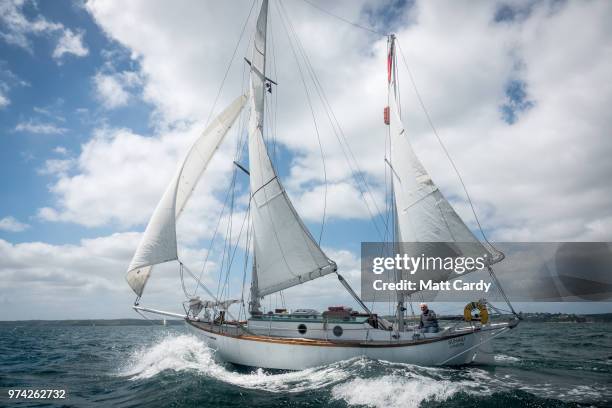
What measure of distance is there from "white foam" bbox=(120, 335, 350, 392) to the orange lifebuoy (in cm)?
707

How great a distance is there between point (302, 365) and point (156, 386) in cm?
645

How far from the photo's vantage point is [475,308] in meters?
18.6

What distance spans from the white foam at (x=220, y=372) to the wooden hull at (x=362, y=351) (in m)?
0.46

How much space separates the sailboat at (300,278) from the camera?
16531 millimetres

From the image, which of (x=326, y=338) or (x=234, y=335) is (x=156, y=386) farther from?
(x=326, y=338)

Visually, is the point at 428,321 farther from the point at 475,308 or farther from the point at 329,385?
the point at 329,385

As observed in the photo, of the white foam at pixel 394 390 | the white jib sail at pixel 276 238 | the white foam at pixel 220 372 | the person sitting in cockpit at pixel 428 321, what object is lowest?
the white foam at pixel 220 372

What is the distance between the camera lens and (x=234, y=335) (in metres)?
18.1

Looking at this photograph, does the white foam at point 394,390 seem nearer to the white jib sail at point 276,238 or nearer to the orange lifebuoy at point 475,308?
the orange lifebuoy at point 475,308

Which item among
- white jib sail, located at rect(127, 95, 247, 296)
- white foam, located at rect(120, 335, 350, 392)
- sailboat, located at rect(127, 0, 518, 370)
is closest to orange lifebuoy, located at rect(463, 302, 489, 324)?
sailboat, located at rect(127, 0, 518, 370)

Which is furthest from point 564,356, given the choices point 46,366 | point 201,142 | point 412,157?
point 46,366

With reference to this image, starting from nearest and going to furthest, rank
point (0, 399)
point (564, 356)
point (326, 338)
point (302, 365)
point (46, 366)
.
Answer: point (0, 399)
point (302, 365)
point (326, 338)
point (46, 366)
point (564, 356)

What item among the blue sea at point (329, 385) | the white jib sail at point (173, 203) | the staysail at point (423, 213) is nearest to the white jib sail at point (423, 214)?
the staysail at point (423, 213)

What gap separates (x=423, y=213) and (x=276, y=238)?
8.07m
